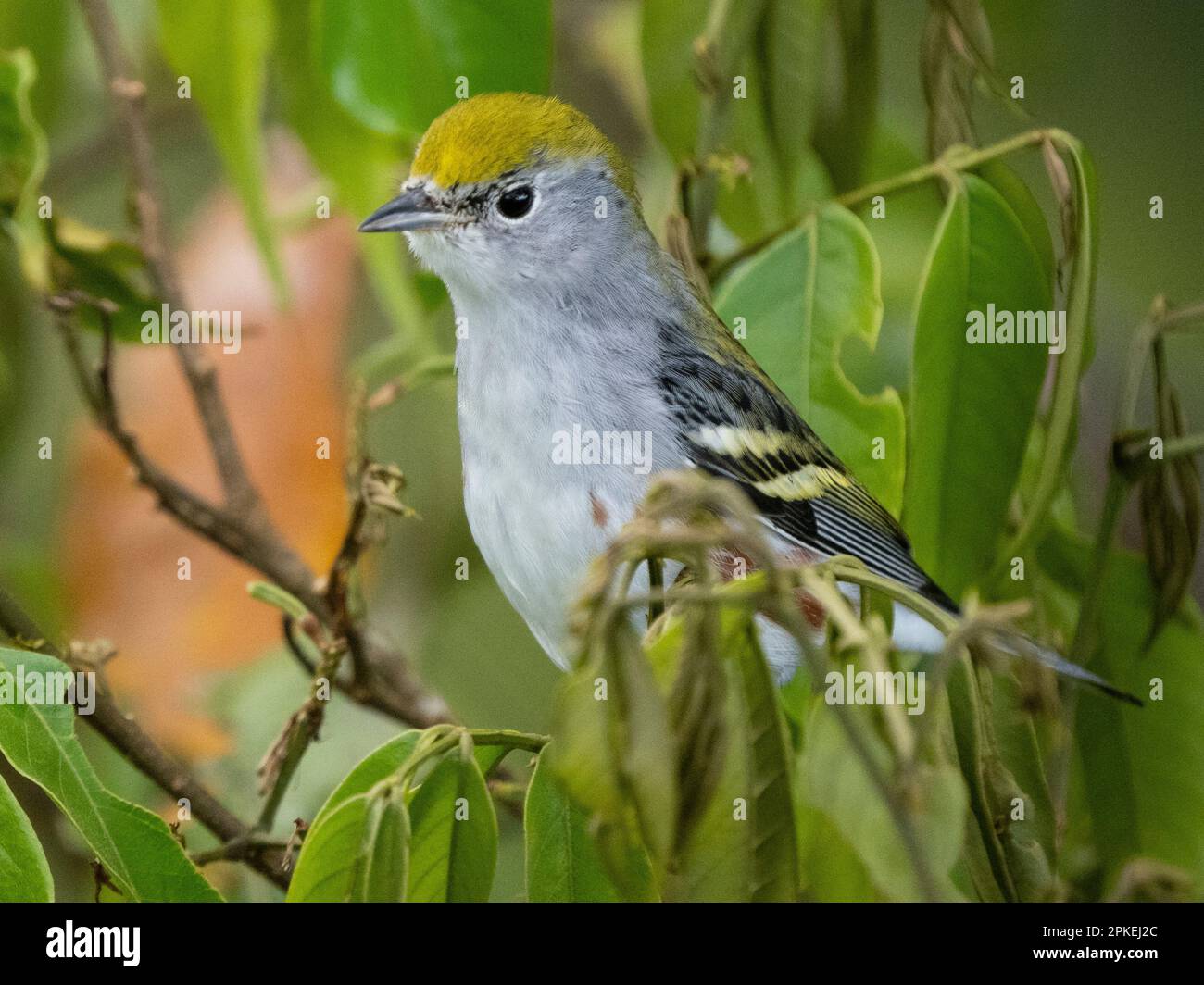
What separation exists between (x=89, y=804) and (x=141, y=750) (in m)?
0.19

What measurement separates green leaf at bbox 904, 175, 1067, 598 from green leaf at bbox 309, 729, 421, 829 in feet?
1.42

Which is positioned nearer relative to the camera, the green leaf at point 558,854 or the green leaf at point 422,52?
the green leaf at point 558,854

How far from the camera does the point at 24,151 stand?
1.08 m

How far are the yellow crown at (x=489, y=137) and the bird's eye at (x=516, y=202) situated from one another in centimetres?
2

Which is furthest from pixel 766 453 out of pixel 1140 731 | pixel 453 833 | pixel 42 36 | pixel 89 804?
pixel 42 36

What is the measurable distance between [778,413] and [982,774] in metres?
0.49

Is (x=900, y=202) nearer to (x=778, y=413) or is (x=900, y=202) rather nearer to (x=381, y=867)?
(x=778, y=413)

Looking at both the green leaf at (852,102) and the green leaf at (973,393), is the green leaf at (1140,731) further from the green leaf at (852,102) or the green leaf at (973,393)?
the green leaf at (852,102)

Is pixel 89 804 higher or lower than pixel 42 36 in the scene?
lower

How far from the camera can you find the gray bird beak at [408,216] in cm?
106

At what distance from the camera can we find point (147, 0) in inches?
62.1

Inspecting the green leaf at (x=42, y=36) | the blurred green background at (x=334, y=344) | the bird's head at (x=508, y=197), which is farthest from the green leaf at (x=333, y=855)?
the green leaf at (x=42, y=36)

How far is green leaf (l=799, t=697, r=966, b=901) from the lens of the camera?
560 millimetres

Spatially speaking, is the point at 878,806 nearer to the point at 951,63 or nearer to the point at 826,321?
the point at 826,321
